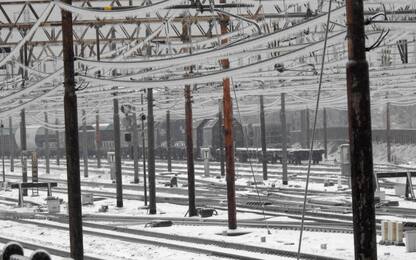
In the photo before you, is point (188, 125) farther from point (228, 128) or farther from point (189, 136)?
point (228, 128)

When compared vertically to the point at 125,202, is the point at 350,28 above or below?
above

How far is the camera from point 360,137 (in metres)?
8.22

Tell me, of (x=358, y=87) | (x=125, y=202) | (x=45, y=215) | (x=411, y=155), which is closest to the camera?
(x=358, y=87)

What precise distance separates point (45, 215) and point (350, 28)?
74.6 ft

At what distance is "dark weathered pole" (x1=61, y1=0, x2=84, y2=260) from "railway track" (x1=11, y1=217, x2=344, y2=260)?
4513 millimetres

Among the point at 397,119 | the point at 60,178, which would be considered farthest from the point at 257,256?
the point at 397,119

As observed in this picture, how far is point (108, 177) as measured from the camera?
175 feet


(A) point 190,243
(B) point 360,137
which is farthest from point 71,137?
(B) point 360,137

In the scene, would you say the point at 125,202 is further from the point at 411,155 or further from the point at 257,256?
the point at 411,155

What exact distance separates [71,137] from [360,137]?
7.54 meters

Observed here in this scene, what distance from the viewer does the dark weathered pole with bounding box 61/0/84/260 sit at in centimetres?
1395

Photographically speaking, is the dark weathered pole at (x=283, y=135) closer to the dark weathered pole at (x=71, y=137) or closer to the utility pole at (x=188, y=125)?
the utility pole at (x=188, y=125)

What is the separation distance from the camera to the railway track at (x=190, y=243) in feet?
56.6

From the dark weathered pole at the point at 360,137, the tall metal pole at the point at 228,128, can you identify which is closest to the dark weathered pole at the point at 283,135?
the tall metal pole at the point at 228,128
